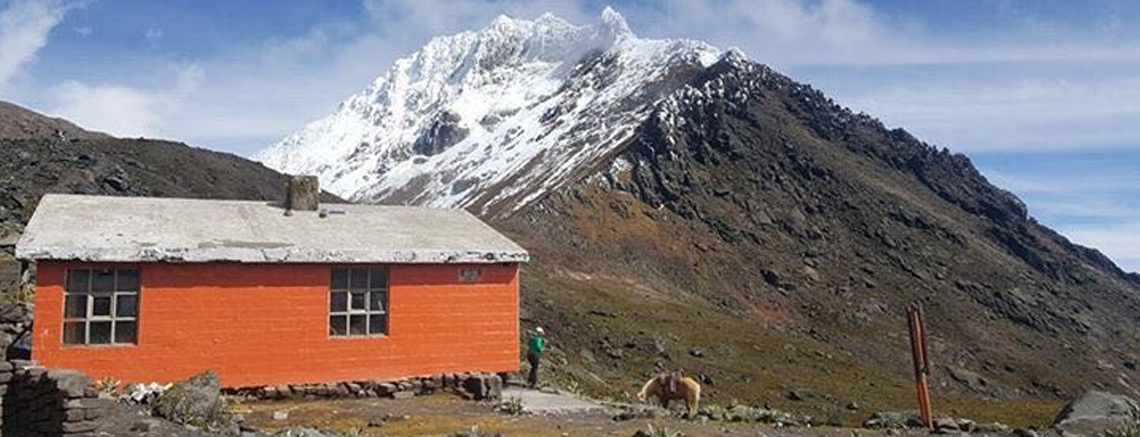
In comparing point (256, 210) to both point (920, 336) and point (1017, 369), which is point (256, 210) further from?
point (1017, 369)

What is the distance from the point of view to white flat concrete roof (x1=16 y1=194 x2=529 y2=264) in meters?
19.3

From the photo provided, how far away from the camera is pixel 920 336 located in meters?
18.7

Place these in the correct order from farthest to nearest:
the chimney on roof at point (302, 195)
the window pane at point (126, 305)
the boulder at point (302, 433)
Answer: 1. the chimney on roof at point (302, 195)
2. the window pane at point (126, 305)
3. the boulder at point (302, 433)

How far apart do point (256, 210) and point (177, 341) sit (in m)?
4.52

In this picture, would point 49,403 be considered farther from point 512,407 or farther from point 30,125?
point 30,125

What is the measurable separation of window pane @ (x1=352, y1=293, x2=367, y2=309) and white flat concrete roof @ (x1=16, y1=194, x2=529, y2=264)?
3.01 feet

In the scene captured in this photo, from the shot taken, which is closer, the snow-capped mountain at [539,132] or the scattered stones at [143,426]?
the scattered stones at [143,426]

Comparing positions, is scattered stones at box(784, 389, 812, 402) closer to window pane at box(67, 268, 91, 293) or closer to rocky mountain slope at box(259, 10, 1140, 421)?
rocky mountain slope at box(259, 10, 1140, 421)

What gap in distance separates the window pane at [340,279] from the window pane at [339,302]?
132 millimetres

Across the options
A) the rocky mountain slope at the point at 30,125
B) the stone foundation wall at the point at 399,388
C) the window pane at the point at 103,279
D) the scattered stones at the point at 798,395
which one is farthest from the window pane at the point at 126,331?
the rocky mountain slope at the point at 30,125

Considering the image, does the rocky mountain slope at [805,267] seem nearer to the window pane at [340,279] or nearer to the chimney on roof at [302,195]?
the chimney on roof at [302,195]

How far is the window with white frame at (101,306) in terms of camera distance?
19031 millimetres

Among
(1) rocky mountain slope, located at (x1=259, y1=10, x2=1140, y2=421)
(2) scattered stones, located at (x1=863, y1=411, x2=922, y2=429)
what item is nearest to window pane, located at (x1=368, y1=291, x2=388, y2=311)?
(2) scattered stones, located at (x1=863, y1=411, x2=922, y2=429)

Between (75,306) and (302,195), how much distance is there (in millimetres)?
6459
